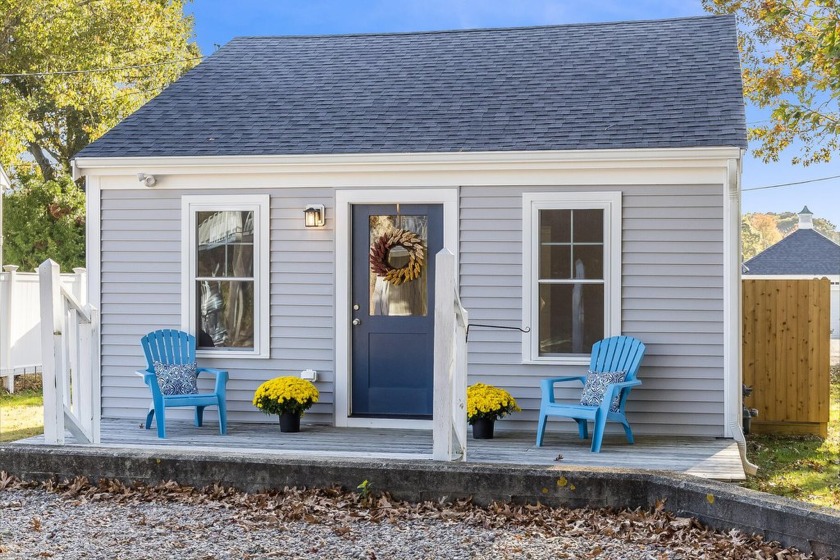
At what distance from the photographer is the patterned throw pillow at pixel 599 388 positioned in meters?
6.81

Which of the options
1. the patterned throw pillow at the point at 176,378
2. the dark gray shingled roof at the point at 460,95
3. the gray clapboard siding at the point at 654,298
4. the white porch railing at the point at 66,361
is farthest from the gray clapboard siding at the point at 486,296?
the white porch railing at the point at 66,361

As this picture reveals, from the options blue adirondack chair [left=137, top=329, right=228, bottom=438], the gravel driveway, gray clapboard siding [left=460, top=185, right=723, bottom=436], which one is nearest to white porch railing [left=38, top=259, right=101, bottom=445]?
the gravel driveway

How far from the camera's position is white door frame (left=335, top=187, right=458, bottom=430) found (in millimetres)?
7477

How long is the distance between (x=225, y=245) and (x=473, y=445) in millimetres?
2678

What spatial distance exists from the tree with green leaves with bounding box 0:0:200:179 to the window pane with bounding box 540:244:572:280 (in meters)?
11.8

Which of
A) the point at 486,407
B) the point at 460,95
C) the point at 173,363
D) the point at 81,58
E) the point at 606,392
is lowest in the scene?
A: the point at 486,407

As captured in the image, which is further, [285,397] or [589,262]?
[589,262]

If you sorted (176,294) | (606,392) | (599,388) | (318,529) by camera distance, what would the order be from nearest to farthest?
(318,529)
(606,392)
(599,388)
(176,294)

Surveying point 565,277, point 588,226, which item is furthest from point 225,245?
point 588,226

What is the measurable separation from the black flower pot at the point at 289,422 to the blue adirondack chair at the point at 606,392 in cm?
188

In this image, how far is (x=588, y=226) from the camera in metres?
7.28

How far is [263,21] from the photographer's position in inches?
1303

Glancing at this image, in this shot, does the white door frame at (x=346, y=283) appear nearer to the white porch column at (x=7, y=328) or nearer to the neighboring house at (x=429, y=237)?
the neighboring house at (x=429, y=237)

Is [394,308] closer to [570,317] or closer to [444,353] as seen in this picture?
[570,317]
